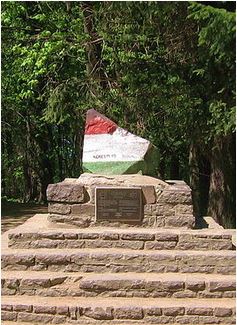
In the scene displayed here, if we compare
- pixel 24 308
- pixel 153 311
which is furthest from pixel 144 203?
pixel 24 308

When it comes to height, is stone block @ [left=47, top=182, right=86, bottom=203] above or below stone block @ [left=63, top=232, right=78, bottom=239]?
above

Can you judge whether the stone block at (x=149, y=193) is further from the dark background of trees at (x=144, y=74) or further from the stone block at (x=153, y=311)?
the stone block at (x=153, y=311)

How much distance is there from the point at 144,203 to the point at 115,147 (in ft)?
3.15

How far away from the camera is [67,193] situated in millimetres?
7418

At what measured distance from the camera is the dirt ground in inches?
512

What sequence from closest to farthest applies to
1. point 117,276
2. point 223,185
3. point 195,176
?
point 117,276, point 223,185, point 195,176

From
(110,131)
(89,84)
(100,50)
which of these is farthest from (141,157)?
(100,50)

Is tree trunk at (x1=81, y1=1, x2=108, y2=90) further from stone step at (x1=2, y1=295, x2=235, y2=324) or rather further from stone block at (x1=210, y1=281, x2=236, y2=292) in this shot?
stone step at (x1=2, y1=295, x2=235, y2=324)

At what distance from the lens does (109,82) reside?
12609 mm

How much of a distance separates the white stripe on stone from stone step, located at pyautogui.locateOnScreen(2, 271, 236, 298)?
1911mm

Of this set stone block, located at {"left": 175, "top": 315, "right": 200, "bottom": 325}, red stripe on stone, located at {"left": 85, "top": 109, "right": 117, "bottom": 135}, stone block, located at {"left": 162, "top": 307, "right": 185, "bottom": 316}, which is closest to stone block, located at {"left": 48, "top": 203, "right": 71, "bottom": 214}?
red stripe on stone, located at {"left": 85, "top": 109, "right": 117, "bottom": 135}

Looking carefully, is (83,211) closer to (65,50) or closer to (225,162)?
(225,162)

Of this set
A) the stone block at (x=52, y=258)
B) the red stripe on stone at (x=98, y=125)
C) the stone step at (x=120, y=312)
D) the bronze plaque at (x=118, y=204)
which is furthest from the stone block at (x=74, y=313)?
the red stripe on stone at (x=98, y=125)

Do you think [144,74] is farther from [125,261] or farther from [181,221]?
[125,261]
